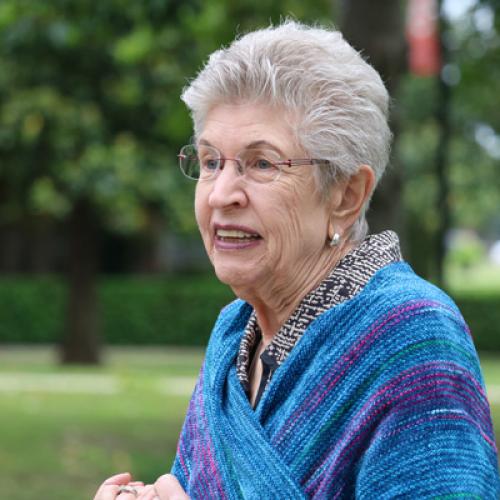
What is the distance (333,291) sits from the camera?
2.38 meters

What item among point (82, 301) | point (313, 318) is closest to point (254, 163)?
point (313, 318)

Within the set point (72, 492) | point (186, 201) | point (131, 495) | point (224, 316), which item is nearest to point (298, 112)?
point (224, 316)

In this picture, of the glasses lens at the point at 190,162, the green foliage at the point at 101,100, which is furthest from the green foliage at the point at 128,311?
the glasses lens at the point at 190,162

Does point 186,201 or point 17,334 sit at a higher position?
point 186,201

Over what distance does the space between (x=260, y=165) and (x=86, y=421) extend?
10917 mm

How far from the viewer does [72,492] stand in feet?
28.8

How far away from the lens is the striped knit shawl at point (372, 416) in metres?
2.09

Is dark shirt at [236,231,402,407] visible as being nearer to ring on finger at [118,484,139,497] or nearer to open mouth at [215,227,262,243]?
open mouth at [215,227,262,243]

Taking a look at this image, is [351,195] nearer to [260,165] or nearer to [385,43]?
[260,165]

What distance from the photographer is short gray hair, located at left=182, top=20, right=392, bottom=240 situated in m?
2.34

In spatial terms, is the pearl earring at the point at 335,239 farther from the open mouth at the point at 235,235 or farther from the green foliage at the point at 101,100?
the green foliage at the point at 101,100

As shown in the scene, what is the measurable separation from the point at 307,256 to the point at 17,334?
80.8 ft

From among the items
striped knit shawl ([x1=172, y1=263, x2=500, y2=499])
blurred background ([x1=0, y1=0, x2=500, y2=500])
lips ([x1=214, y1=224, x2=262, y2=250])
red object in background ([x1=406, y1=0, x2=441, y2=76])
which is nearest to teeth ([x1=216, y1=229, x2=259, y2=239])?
lips ([x1=214, y1=224, x2=262, y2=250])

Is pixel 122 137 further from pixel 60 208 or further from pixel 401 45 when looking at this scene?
pixel 401 45
